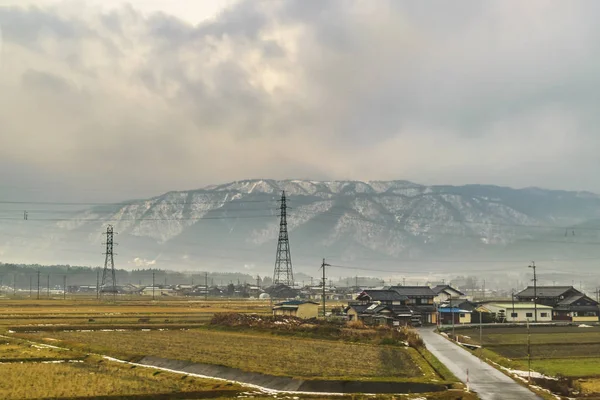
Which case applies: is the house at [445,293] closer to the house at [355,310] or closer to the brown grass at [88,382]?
the house at [355,310]

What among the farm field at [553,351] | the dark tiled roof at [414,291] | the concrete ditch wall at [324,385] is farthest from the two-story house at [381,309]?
the concrete ditch wall at [324,385]

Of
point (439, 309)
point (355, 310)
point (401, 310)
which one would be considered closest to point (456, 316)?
point (439, 309)

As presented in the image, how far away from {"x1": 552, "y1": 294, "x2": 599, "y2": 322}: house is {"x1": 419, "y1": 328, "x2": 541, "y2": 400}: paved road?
43.2 meters

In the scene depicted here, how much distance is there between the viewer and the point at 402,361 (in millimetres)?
37125

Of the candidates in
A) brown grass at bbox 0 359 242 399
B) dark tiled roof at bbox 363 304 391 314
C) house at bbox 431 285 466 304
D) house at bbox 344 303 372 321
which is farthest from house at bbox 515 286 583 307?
brown grass at bbox 0 359 242 399

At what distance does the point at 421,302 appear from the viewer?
81.8m

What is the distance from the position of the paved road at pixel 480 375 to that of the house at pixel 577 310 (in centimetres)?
4320

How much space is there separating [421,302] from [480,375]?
50922 mm

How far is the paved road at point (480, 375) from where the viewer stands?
85.9ft

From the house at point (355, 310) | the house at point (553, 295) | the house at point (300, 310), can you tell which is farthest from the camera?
the house at point (553, 295)

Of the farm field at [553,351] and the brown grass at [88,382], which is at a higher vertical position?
the brown grass at [88,382]

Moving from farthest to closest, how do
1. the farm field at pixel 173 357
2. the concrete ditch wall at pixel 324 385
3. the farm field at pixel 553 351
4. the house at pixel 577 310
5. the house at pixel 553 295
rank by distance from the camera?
the house at pixel 553 295
the house at pixel 577 310
the farm field at pixel 553 351
the concrete ditch wall at pixel 324 385
the farm field at pixel 173 357

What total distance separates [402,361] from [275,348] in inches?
408

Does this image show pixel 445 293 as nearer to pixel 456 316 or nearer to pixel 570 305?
pixel 456 316
